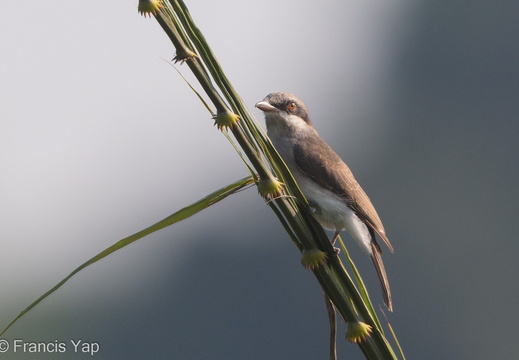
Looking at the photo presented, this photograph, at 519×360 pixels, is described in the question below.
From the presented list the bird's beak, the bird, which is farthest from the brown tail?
the bird's beak

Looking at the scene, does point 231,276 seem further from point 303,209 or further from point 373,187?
point 303,209

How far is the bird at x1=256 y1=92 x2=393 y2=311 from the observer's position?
6656 millimetres

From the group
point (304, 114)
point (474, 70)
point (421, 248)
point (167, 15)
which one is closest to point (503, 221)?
point (421, 248)

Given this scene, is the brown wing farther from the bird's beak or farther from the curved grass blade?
the curved grass blade

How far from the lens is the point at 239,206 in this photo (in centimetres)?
6856

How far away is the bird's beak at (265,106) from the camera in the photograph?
7.11m

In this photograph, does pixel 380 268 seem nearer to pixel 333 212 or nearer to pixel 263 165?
pixel 333 212

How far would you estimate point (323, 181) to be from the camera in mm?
6816

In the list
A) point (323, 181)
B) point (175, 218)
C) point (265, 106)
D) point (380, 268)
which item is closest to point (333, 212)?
point (323, 181)

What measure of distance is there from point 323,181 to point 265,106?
0.64 meters

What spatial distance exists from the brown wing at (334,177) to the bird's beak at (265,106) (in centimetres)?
28

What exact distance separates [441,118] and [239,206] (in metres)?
16.7

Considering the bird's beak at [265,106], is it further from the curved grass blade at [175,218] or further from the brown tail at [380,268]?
the curved grass blade at [175,218]

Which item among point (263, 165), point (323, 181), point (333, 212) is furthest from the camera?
point (323, 181)
